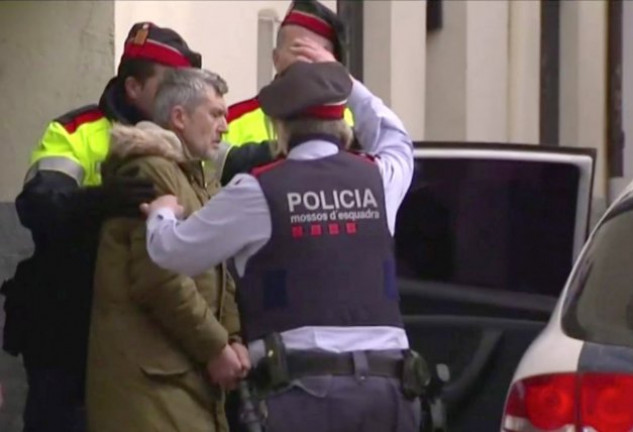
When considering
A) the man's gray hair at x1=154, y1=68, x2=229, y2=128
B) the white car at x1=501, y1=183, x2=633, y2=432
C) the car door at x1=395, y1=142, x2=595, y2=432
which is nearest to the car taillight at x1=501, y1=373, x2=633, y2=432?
the white car at x1=501, y1=183, x2=633, y2=432

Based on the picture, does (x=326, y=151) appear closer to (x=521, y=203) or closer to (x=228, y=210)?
(x=228, y=210)

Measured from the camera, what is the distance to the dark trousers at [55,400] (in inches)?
240

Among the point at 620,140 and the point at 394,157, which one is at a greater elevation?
the point at 394,157

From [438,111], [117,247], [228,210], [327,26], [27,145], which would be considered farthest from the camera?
[438,111]

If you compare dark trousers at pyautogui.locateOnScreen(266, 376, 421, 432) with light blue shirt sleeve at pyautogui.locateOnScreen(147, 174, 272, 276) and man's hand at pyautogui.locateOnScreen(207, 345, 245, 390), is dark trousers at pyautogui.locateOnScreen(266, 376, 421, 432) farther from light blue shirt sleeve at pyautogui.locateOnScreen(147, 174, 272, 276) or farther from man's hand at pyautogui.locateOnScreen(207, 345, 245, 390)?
light blue shirt sleeve at pyautogui.locateOnScreen(147, 174, 272, 276)

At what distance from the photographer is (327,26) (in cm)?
637

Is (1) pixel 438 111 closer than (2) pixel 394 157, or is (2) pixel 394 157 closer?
(2) pixel 394 157

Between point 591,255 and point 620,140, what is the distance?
698 centimetres

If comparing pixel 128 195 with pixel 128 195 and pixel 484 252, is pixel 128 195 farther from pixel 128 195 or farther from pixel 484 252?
pixel 484 252

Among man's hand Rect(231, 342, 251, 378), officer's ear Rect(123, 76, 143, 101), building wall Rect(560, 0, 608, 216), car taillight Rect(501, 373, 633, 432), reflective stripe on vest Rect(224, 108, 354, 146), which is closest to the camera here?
car taillight Rect(501, 373, 633, 432)

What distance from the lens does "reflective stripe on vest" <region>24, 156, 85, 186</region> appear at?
6086mm

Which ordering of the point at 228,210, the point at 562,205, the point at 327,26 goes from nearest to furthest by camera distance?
the point at 228,210
the point at 327,26
the point at 562,205

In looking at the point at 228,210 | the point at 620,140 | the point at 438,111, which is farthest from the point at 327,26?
the point at 620,140

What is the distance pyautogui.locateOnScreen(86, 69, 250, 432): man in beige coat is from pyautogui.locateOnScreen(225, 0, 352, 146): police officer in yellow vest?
2.17 ft
